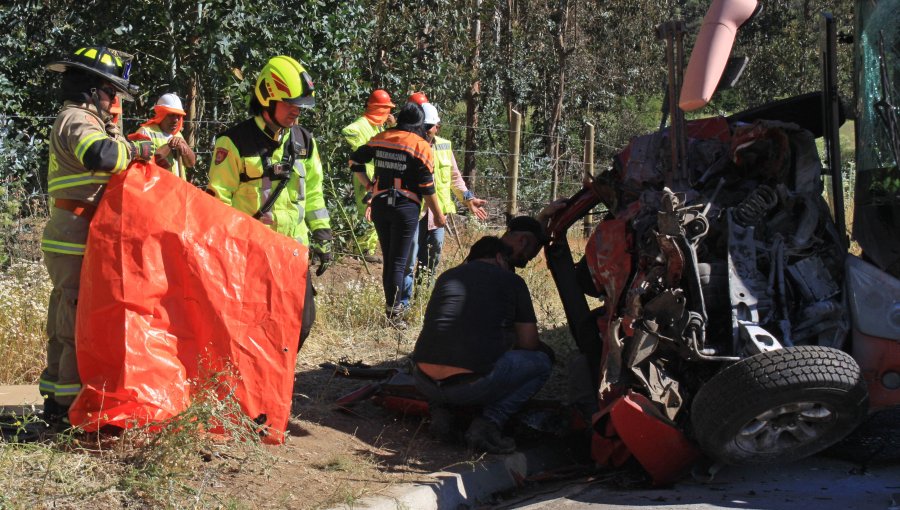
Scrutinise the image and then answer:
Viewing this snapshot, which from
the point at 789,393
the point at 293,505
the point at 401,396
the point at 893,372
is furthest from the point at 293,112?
the point at 893,372

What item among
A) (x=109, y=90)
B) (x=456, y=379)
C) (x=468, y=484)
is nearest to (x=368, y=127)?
(x=456, y=379)

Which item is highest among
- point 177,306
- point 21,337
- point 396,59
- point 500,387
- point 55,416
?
point 396,59

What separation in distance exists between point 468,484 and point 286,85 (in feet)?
7.77

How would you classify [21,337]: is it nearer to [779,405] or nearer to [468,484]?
[468,484]

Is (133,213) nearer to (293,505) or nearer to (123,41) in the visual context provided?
(293,505)

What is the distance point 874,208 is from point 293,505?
3.57 metres

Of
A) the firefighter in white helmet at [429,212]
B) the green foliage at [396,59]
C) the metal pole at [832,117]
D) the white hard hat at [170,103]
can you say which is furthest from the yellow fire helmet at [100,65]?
the metal pole at [832,117]

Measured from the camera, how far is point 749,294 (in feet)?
16.7

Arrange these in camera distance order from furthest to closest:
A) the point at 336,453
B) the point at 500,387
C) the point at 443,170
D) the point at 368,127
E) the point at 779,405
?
the point at 368,127 → the point at 443,170 → the point at 500,387 → the point at 336,453 → the point at 779,405

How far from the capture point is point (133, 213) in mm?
4820

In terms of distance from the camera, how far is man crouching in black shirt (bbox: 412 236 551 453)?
18.3 ft

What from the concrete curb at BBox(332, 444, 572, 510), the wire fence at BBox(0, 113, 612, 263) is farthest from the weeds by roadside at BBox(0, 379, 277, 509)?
the wire fence at BBox(0, 113, 612, 263)

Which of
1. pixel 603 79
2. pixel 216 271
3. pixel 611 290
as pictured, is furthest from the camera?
pixel 603 79

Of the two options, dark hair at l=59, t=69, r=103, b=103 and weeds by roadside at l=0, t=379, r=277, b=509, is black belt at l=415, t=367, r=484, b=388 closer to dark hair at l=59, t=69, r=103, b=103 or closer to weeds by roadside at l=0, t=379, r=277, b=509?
weeds by roadside at l=0, t=379, r=277, b=509
